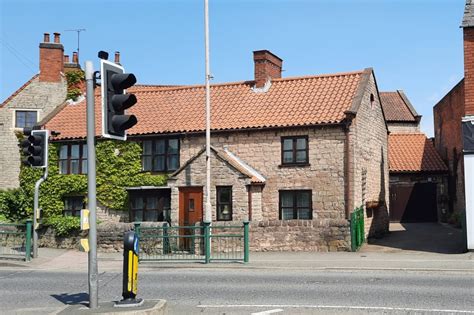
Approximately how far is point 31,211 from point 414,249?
17551mm

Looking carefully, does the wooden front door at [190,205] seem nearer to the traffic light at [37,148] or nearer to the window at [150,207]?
the window at [150,207]

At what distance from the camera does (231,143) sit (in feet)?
78.3

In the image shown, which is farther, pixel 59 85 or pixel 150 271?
pixel 59 85

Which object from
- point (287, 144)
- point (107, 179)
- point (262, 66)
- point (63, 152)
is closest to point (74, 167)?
point (63, 152)

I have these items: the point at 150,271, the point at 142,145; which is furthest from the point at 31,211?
the point at 150,271

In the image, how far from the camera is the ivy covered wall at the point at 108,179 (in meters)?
24.8

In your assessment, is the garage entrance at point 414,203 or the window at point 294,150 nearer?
the window at point 294,150

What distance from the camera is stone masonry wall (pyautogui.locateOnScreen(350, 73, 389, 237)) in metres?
22.9

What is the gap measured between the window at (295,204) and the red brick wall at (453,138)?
9907 mm

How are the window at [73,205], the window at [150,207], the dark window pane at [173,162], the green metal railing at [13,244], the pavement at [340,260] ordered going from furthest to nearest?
the window at [73,205]
the dark window pane at [173,162]
the window at [150,207]
the green metal railing at [13,244]
the pavement at [340,260]

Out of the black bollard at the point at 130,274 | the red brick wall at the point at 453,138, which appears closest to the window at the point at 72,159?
the black bollard at the point at 130,274

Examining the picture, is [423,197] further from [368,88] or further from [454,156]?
[368,88]

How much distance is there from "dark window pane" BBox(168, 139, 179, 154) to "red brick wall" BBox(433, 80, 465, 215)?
47.6ft

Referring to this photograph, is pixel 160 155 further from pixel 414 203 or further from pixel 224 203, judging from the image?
pixel 414 203
